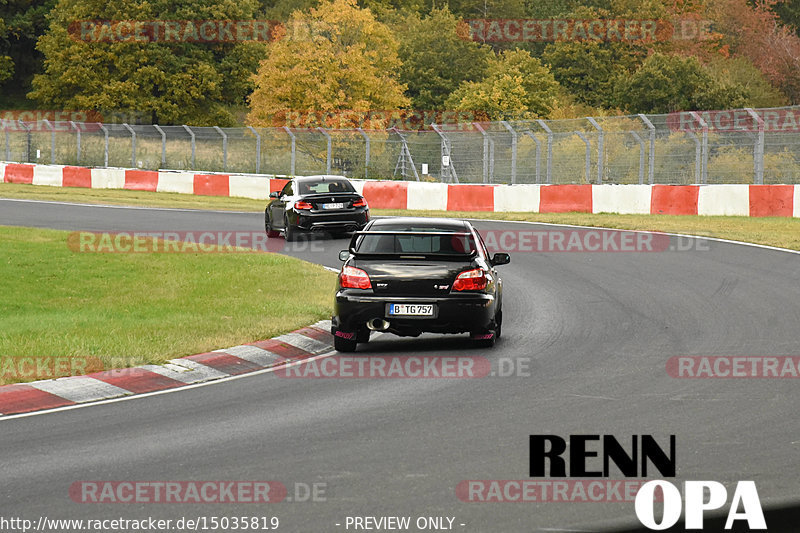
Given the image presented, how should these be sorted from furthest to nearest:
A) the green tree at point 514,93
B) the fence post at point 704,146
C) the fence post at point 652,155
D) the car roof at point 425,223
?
the green tree at point 514,93 < the fence post at point 652,155 < the fence post at point 704,146 < the car roof at point 425,223

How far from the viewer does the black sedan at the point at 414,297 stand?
39.5 feet

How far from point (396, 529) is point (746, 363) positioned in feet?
19.9

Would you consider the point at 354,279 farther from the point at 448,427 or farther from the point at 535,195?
the point at 535,195

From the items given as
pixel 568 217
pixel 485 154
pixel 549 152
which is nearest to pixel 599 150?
pixel 549 152

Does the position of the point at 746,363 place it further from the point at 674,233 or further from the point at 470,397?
the point at 674,233

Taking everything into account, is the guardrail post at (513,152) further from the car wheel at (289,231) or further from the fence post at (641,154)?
the car wheel at (289,231)

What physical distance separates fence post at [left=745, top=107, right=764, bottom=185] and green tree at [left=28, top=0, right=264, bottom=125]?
182 feet

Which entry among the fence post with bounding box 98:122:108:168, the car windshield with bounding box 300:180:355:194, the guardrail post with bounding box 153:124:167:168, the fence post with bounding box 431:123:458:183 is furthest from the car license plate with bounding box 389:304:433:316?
the fence post with bounding box 98:122:108:168

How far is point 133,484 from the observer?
6.90 meters

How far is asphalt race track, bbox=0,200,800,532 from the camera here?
644 cm

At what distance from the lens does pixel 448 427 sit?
27.9 ft

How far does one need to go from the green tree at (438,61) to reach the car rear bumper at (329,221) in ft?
199

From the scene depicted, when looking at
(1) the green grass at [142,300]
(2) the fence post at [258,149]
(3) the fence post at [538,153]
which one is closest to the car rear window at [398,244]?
(1) the green grass at [142,300]

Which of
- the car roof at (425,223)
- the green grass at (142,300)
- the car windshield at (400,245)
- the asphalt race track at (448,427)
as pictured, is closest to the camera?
the asphalt race track at (448,427)
